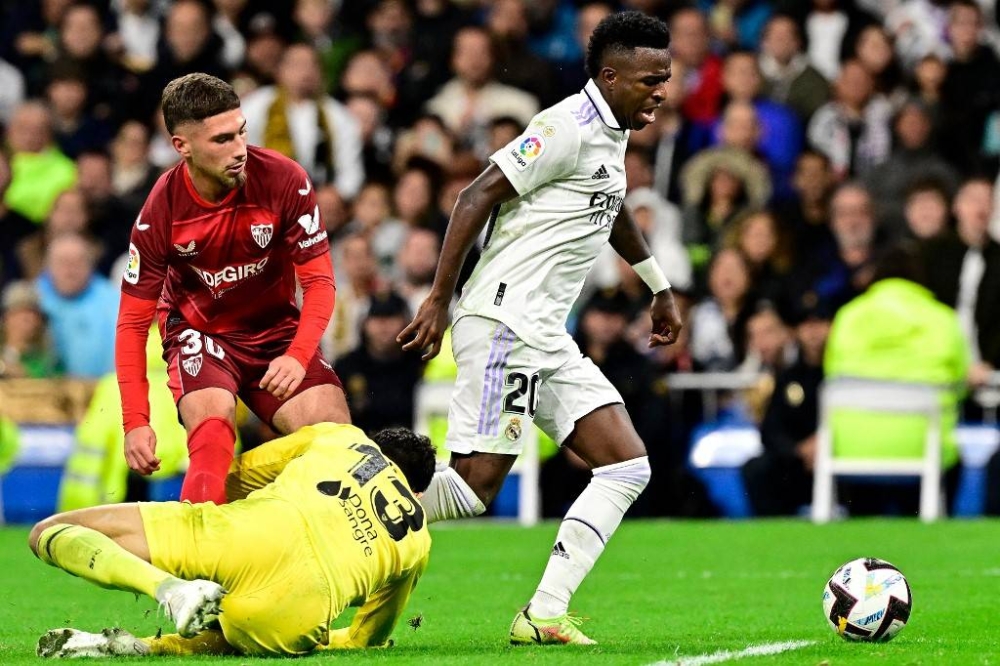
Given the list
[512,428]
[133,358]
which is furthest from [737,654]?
[133,358]

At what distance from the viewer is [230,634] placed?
6758 mm

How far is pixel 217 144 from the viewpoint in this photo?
24.5 ft

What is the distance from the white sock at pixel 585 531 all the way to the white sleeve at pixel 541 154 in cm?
122

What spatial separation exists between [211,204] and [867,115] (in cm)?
973

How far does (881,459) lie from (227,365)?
7.67m

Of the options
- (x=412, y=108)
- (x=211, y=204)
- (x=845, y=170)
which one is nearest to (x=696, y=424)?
(x=845, y=170)

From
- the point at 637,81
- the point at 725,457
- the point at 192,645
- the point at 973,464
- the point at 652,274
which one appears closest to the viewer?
the point at 192,645

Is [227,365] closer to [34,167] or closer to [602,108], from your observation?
[602,108]

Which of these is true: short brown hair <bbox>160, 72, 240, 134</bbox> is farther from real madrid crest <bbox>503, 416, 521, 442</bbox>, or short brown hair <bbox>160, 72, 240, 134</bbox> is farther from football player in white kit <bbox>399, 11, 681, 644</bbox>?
real madrid crest <bbox>503, 416, 521, 442</bbox>

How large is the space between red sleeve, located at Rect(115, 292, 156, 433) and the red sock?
242mm

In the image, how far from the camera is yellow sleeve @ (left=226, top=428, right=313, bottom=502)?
7.20 metres

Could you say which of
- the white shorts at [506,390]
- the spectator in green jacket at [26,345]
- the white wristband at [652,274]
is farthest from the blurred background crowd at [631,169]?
the white shorts at [506,390]

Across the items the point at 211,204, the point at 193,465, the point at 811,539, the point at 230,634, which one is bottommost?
the point at 811,539

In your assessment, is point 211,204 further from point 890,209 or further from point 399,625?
point 890,209
